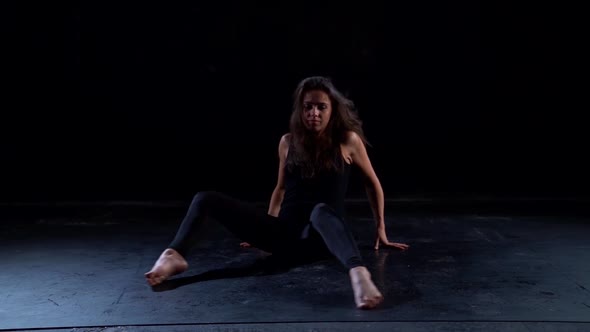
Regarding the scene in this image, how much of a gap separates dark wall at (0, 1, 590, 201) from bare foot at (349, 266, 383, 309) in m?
3.15

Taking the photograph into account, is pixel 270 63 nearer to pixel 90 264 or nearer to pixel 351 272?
pixel 90 264

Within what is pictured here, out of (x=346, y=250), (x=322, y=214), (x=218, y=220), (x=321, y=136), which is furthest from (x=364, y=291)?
(x=321, y=136)

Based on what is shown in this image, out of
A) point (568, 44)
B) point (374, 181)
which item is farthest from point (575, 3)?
point (374, 181)

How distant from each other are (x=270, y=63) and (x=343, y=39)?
709 mm

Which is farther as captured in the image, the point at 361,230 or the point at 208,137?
the point at 208,137

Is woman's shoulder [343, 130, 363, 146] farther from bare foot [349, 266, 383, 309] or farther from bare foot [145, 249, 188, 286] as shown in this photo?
bare foot [145, 249, 188, 286]

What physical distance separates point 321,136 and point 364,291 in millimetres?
870

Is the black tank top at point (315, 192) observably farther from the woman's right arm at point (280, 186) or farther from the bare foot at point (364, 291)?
the bare foot at point (364, 291)

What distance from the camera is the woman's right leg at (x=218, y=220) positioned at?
2.33 m

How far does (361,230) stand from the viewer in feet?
12.0

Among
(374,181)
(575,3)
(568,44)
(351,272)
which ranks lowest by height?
(351,272)

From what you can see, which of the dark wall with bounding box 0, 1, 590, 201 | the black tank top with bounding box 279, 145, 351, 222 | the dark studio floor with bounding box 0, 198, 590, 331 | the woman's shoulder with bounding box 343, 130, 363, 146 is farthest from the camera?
the dark wall with bounding box 0, 1, 590, 201

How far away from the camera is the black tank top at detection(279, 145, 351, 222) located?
2.57 m

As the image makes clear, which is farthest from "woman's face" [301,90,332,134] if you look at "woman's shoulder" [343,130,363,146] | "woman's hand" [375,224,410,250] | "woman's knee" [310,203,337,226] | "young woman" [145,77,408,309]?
"woman's hand" [375,224,410,250]
